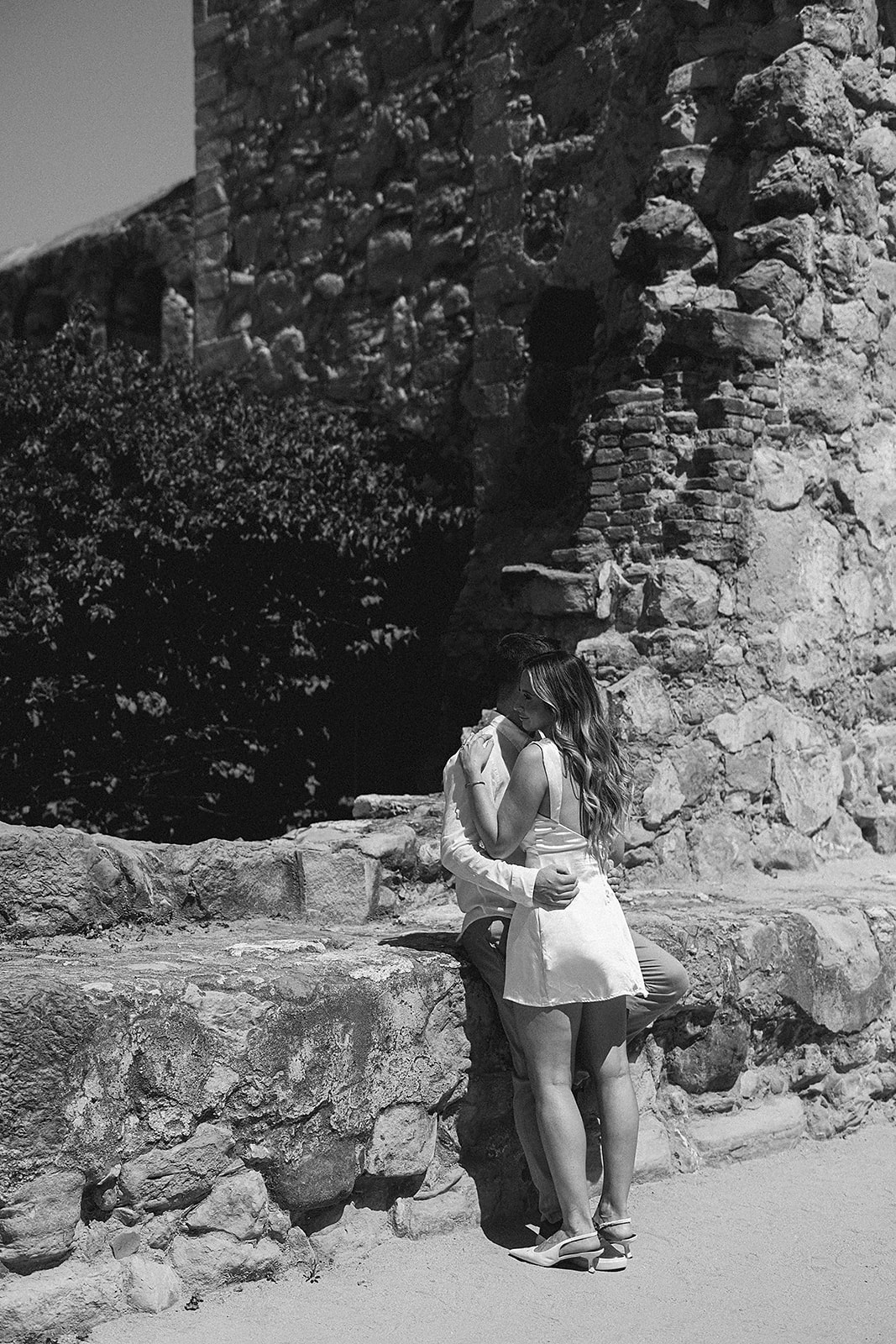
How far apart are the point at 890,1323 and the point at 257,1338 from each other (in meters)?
1.49

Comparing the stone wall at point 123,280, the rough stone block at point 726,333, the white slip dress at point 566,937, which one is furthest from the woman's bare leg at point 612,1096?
the stone wall at point 123,280

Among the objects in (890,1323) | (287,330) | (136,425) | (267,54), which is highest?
(267,54)

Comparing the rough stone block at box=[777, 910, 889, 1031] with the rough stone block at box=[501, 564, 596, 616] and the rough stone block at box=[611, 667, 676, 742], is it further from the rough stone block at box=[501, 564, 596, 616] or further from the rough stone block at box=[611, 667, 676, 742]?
the rough stone block at box=[501, 564, 596, 616]

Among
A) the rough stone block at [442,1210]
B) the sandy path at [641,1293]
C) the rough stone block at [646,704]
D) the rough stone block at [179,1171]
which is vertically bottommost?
the sandy path at [641,1293]

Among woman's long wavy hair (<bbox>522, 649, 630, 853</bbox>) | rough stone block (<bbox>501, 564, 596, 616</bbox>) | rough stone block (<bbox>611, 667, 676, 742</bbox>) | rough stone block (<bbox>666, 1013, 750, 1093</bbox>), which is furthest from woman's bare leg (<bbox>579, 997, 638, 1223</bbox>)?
rough stone block (<bbox>501, 564, 596, 616</bbox>)

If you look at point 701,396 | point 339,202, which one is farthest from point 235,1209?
point 339,202

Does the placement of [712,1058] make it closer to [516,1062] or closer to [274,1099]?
[516,1062]

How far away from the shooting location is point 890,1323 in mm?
3516

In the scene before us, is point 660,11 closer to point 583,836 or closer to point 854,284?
point 854,284

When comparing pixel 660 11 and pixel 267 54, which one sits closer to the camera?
pixel 660 11

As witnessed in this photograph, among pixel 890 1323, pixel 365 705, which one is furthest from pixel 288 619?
pixel 890 1323

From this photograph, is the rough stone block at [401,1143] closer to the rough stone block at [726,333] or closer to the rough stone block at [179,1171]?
the rough stone block at [179,1171]

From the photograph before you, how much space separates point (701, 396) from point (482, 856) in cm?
299

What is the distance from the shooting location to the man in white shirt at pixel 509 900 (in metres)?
3.77
